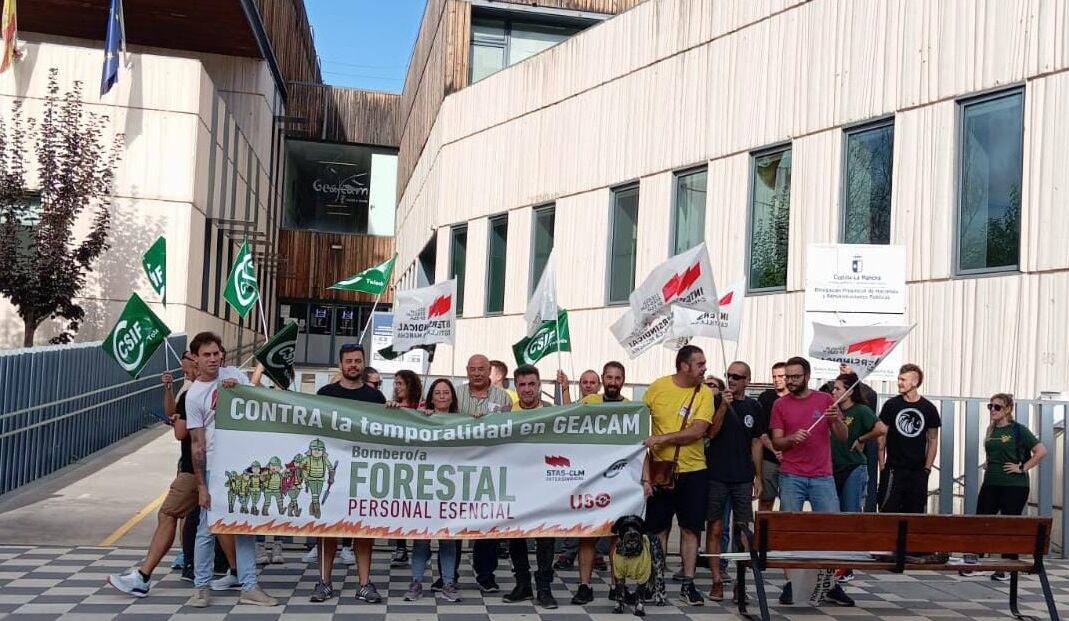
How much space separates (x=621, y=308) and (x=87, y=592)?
12555 millimetres

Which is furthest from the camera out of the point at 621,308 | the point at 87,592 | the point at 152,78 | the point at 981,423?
the point at 152,78

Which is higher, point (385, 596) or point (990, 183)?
point (990, 183)

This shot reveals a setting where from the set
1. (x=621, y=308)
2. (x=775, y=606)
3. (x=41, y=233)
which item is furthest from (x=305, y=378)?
(x=775, y=606)

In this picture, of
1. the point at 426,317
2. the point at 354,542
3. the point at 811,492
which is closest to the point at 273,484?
the point at 354,542

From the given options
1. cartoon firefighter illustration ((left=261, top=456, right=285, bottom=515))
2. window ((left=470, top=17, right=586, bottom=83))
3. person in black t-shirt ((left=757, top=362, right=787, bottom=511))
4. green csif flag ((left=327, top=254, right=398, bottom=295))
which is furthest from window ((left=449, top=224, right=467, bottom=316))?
cartoon firefighter illustration ((left=261, top=456, right=285, bottom=515))

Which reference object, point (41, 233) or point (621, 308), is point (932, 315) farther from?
point (41, 233)

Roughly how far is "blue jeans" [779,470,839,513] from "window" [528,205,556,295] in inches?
528

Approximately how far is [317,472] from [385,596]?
109 centimetres

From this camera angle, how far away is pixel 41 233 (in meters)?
21.0

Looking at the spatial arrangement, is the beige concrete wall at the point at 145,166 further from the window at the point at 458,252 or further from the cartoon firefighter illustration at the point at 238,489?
the cartoon firefighter illustration at the point at 238,489

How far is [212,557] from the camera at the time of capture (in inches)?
339

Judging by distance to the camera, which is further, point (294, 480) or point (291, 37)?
point (291, 37)

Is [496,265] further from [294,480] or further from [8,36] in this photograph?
[294,480]

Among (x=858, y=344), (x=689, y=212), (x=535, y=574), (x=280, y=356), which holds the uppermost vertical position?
(x=689, y=212)
